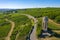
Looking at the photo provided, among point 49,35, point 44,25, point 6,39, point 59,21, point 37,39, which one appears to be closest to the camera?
point 37,39

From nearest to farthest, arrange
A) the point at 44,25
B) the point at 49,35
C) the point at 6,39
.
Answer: the point at 49,35, the point at 44,25, the point at 6,39

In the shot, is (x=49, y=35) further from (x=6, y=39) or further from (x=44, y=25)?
(x=6, y=39)

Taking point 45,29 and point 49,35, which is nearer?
point 49,35

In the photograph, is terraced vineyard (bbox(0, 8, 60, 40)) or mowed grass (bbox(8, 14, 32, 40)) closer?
terraced vineyard (bbox(0, 8, 60, 40))

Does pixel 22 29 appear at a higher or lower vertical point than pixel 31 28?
lower

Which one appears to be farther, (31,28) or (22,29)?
(22,29)

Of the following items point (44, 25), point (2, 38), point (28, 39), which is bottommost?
point (2, 38)

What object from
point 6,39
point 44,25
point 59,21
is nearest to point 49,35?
point 44,25

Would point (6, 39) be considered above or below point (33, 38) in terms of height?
below

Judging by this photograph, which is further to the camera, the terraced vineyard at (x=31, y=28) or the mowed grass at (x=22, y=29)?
the mowed grass at (x=22, y=29)
